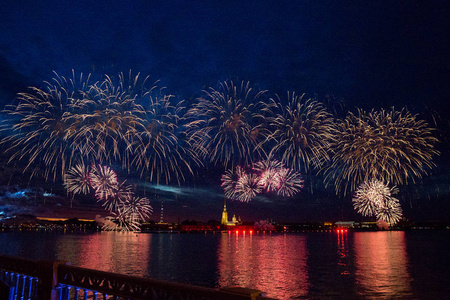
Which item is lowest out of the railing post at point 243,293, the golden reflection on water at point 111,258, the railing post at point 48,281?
the golden reflection on water at point 111,258

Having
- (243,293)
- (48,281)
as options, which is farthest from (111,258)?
(243,293)

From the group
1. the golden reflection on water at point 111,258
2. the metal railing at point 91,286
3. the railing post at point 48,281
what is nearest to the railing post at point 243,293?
the metal railing at point 91,286

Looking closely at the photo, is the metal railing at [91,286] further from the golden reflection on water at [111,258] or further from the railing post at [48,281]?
the golden reflection on water at [111,258]

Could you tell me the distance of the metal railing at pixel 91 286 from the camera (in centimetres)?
492

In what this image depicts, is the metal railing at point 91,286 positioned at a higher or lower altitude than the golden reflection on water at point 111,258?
higher

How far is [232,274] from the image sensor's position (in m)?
38.7

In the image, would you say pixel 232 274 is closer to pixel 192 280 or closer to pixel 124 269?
pixel 192 280

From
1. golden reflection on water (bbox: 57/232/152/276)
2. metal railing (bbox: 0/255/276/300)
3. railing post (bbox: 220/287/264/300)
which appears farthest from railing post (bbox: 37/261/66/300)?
golden reflection on water (bbox: 57/232/152/276)

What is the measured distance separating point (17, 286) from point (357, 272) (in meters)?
39.3

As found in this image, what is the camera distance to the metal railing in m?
4.92

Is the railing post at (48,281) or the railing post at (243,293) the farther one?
the railing post at (48,281)

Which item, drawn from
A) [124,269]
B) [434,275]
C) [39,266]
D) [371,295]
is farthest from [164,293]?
[434,275]

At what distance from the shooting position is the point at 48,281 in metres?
7.12

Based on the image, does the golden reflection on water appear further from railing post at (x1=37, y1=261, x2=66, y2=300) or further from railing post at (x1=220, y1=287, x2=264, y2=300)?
Result: railing post at (x1=220, y1=287, x2=264, y2=300)
